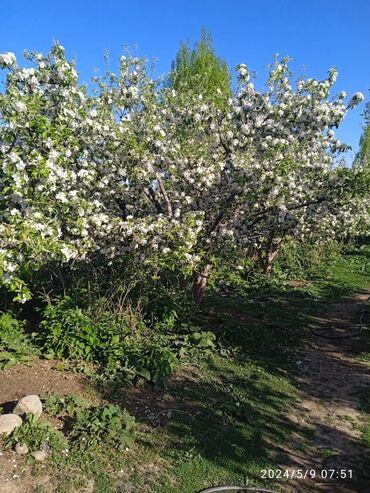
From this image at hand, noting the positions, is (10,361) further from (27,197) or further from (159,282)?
(159,282)

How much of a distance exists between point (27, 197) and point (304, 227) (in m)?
8.06

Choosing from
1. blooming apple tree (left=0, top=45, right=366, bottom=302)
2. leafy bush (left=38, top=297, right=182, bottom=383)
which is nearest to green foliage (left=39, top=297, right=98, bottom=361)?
leafy bush (left=38, top=297, right=182, bottom=383)

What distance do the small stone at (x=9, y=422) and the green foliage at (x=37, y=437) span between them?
0.05m

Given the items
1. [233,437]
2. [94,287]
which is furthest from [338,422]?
[94,287]

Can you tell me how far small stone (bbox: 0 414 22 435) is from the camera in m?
5.24

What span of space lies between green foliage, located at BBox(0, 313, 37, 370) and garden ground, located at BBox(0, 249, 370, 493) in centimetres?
18

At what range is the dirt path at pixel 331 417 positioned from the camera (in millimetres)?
5301

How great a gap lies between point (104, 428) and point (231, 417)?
6.15 feet

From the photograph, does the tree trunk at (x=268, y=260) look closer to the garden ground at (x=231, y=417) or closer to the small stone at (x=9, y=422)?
the garden ground at (x=231, y=417)

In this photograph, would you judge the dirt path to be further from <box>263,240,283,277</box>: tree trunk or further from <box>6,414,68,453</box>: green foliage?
<box>263,240,283,277</box>: tree trunk

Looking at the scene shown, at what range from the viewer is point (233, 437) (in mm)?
5934

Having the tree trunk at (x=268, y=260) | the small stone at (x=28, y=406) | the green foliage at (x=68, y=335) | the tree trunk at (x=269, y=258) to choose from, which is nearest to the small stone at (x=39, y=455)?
the small stone at (x=28, y=406)

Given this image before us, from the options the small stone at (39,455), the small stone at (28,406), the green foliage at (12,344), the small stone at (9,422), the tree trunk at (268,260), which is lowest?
the small stone at (39,455)

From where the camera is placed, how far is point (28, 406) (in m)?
5.58
